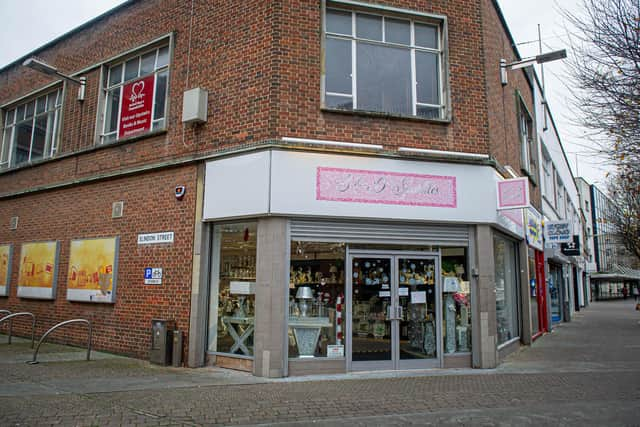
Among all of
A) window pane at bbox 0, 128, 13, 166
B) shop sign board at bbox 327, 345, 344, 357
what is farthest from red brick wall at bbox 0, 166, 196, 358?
window pane at bbox 0, 128, 13, 166

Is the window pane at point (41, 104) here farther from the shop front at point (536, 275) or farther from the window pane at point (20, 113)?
the shop front at point (536, 275)

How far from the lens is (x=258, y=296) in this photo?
861cm

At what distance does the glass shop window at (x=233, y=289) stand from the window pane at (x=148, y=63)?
469 cm

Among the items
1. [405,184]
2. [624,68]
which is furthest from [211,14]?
[624,68]

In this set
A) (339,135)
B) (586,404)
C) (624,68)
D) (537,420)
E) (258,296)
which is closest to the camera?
(537,420)

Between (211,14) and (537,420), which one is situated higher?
(211,14)

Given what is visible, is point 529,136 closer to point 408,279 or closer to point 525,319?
point 525,319

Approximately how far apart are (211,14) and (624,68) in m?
7.86

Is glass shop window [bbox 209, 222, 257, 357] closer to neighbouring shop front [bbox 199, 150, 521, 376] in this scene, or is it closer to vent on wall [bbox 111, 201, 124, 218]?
neighbouring shop front [bbox 199, 150, 521, 376]

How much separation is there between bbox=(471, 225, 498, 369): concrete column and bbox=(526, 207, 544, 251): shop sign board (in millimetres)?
4608

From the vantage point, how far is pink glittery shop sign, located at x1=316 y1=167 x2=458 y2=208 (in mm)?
8913

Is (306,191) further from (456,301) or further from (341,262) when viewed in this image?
(456,301)

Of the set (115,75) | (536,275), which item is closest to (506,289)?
(536,275)

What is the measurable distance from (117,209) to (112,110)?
2.97 meters
